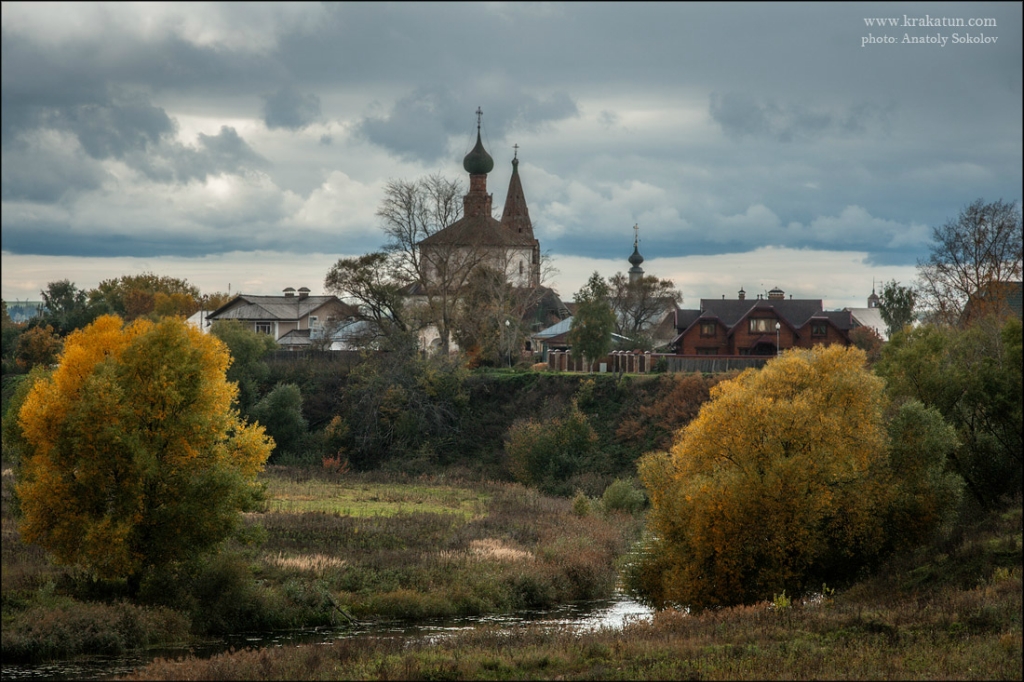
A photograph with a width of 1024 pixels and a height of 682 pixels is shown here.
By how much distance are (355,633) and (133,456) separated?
7634mm

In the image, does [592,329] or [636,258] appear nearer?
[592,329]

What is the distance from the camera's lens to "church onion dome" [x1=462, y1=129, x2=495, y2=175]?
10262cm

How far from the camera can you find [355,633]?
1137 inches

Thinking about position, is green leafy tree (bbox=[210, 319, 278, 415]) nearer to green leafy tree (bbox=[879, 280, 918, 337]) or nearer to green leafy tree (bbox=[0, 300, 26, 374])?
green leafy tree (bbox=[0, 300, 26, 374])

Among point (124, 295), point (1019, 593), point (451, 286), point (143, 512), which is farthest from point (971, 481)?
point (124, 295)

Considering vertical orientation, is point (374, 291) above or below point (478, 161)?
below

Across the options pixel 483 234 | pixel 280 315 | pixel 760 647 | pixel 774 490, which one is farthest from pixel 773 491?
pixel 280 315

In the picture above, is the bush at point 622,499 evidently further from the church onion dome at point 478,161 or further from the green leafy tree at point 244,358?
the church onion dome at point 478,161

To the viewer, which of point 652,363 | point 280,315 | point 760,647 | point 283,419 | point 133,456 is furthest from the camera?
point 280,315

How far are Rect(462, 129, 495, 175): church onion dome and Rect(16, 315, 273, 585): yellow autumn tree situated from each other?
74.7m

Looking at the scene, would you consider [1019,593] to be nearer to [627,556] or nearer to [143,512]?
[627,556]

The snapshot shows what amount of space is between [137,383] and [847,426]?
2017cm

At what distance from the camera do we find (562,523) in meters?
43.2

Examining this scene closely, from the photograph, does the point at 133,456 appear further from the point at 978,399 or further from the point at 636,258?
the point at 636,258
